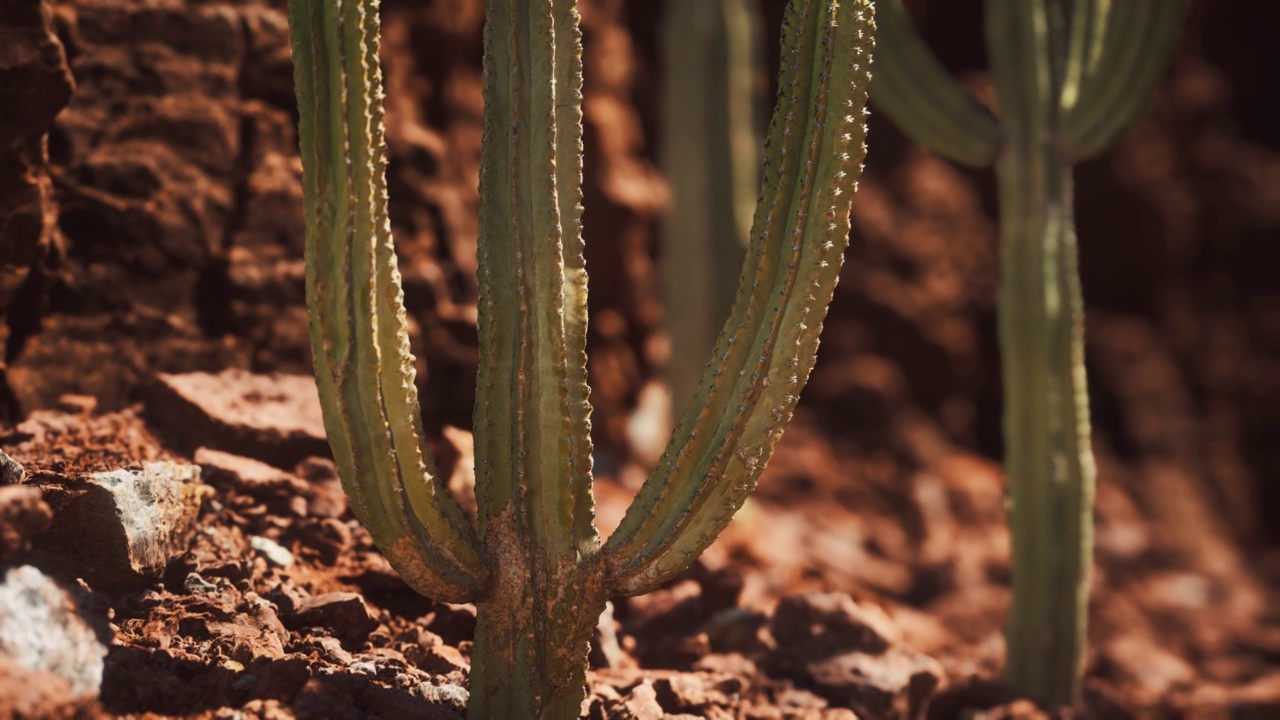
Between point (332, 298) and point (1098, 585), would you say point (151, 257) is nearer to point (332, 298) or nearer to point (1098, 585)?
point (332, 298)

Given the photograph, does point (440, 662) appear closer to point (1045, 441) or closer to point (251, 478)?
point (251, 478)

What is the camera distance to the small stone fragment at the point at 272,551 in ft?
9.66

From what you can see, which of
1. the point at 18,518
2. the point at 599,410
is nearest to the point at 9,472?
the point at 18,518

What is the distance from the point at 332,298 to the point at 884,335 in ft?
18.2

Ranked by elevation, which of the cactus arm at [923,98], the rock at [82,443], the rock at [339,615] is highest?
the cactus arm at [923,98]

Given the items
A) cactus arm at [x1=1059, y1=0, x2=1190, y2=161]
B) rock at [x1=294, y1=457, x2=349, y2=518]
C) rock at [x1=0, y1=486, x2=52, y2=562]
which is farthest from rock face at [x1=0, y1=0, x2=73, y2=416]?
cactus arm at [x1=1059, y1=0, x2=1190, y2=161]

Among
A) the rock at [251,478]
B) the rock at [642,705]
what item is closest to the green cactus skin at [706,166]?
the rock at [251,478]

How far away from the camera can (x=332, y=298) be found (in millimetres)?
2363

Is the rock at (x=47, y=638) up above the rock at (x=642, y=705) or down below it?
below

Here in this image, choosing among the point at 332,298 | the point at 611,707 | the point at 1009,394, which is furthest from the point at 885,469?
the point at 332,298

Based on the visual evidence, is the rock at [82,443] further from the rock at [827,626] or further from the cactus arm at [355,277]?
the rock at [827,626]

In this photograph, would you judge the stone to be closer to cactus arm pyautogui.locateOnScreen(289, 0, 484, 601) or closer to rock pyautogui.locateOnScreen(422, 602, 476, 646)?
cactus arm pyautogui.locateOnScreen(289, 0, 484, 601)

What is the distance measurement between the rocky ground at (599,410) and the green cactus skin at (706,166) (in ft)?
2.85

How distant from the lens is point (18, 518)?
2.11 meters
